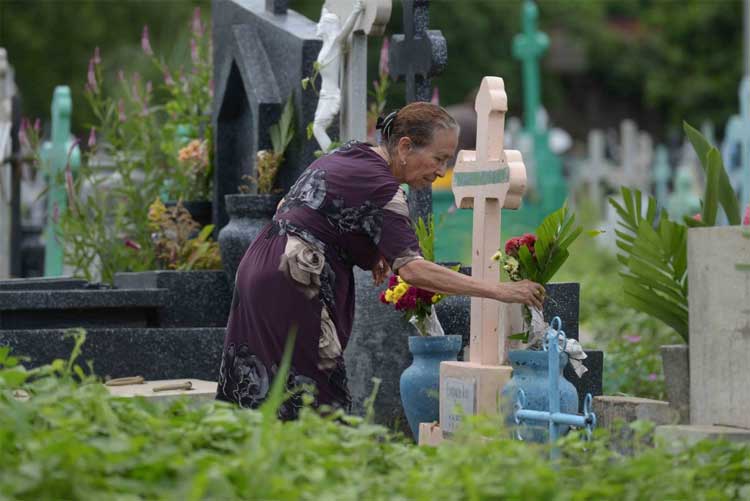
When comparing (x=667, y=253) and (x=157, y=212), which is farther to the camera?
(x=157, y=212)

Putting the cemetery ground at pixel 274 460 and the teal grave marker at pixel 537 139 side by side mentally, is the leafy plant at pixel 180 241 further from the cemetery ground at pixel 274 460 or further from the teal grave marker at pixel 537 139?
the teal grave marker at pixel 537 139

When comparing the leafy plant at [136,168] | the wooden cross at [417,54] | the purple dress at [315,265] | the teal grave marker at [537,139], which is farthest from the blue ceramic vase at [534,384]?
the teal grave marker at [537,139]

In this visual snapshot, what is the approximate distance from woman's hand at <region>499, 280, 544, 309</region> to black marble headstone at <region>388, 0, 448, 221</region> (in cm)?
219

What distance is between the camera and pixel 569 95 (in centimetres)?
5447

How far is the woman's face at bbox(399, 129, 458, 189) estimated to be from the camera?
4.64 metres

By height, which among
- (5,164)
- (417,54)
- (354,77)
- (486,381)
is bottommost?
(486,381)

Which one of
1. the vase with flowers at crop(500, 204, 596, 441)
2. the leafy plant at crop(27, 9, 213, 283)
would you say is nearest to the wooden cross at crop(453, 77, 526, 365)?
the vase with flowers at crop(500, 204, 596, 441)

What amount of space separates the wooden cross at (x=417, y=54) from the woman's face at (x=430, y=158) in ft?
7.75

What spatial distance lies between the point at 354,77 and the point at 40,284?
1912 mm

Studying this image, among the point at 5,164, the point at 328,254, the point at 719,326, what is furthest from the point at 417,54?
the point at 5,164

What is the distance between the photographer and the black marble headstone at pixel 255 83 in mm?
7375

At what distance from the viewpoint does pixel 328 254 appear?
4.64 meters

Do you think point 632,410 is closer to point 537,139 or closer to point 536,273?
point 536,273

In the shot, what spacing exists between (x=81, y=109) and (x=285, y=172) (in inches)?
971
